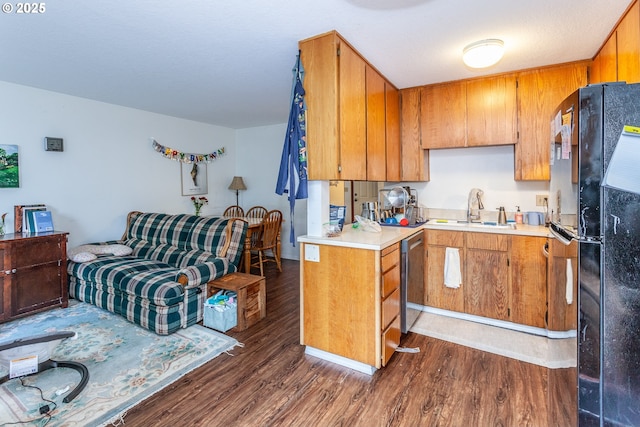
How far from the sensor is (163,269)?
3.13 meters

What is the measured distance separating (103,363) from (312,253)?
5.47ft

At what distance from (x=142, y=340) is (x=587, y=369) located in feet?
9.39

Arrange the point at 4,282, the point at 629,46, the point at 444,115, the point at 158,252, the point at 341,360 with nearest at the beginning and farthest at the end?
the point at 629,46
the point at 341,360
the point at 4,282
the point at 444,115
the point at 158,252

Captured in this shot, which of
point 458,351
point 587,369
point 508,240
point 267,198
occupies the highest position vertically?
point 267,198

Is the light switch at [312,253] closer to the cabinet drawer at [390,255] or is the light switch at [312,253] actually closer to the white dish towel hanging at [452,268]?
the cabinet drawer at [390,255]

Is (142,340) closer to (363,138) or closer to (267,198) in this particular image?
(363,138)

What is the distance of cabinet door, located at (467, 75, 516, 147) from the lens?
291cm

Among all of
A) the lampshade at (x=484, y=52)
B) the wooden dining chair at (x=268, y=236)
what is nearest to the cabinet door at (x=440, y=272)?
the lampshade at (x=484, y=52)

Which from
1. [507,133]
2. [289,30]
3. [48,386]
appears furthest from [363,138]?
[48,386]

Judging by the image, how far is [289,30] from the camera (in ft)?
6.92

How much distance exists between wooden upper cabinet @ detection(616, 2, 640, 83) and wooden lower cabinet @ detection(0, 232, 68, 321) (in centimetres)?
480

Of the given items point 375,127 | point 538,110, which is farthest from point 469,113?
point 375,127

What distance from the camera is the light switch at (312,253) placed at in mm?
2247

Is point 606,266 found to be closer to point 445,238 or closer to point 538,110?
point 445,238
